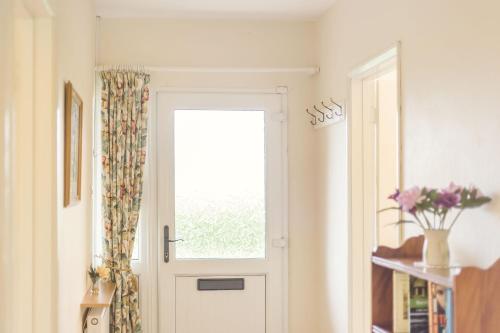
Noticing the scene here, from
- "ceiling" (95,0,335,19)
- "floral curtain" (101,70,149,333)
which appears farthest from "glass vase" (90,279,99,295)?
"ceiling" (95,0,335,19)

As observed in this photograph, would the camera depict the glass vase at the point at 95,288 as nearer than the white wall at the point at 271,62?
Yes

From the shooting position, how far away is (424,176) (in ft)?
9.71

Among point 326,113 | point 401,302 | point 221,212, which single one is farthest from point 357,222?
point 401,302

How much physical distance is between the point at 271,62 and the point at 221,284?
5.49ft

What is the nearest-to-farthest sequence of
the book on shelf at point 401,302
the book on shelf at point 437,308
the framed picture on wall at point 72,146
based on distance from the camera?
1. the book on shelf at point 437,308
2. the book on shelf at point 401,302
3. the framed picture on wall at point 72,146

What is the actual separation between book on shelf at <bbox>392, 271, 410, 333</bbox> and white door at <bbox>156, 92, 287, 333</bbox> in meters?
2.54

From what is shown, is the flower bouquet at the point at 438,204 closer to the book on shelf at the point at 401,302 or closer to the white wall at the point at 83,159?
the book on shelf at the point at 401,302

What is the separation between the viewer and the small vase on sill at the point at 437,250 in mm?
2355

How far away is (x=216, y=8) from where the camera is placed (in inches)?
185

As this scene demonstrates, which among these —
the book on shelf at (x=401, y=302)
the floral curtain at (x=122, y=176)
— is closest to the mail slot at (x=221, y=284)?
the floral curtain at (x=122, y=176)

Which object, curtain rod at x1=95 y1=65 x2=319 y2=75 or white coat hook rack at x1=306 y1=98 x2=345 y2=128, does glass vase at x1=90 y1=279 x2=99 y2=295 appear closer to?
curtain rod at x1=95 y1=65 x2=319 y2=75

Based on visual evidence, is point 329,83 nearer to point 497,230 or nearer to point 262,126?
point 262,126

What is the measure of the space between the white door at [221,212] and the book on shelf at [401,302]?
2543 mm

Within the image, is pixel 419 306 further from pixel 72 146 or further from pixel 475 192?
pixel 72 146
